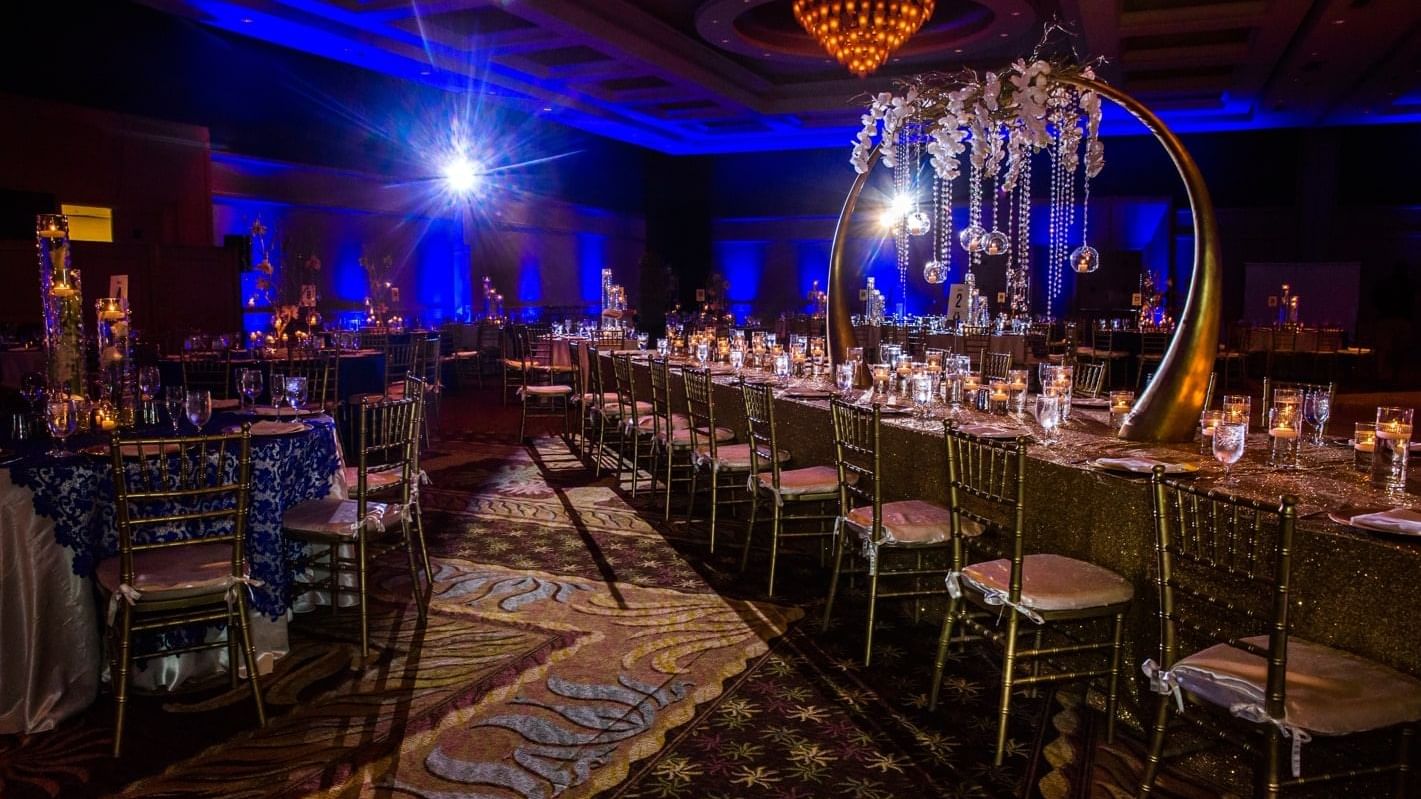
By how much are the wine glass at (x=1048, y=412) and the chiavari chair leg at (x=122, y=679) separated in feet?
11.3

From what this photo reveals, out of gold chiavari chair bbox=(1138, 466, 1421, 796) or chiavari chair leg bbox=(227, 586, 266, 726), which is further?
chiavari chair leg bbox=(227, 586, 266, 726)

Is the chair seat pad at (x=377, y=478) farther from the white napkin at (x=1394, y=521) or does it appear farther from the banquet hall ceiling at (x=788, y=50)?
the banquet hall ceiling at (x=788, y=50)

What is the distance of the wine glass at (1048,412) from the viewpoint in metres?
3.83

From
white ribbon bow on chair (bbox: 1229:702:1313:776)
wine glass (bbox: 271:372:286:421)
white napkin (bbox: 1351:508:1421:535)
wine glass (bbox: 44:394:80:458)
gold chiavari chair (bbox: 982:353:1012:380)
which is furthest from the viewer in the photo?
gold chiavari chair (bbox: 982:353:1012:380)

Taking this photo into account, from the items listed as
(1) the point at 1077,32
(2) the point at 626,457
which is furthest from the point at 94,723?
(1) the point at 1077,32

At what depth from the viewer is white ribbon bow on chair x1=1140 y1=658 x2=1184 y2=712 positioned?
254 centimetres

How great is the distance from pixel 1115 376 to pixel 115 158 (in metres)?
12.4

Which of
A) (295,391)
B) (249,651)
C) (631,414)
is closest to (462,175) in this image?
(631,414)

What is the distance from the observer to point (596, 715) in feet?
11.3

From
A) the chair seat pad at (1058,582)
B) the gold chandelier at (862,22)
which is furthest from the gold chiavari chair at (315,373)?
the chair seat pad at (1058,582)

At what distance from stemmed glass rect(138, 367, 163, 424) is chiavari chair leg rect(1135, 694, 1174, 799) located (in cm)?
411

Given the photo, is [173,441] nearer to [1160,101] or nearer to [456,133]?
[456,133]

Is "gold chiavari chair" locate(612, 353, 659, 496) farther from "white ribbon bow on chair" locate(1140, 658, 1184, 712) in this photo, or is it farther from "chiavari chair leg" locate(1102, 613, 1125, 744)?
"white ribbon bow on chair" locate(1140, 658, 1184, 712)

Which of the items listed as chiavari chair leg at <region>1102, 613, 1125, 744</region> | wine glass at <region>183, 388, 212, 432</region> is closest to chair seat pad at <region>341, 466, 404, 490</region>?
wine glass at <region>183, 388, 212, 432</region>
